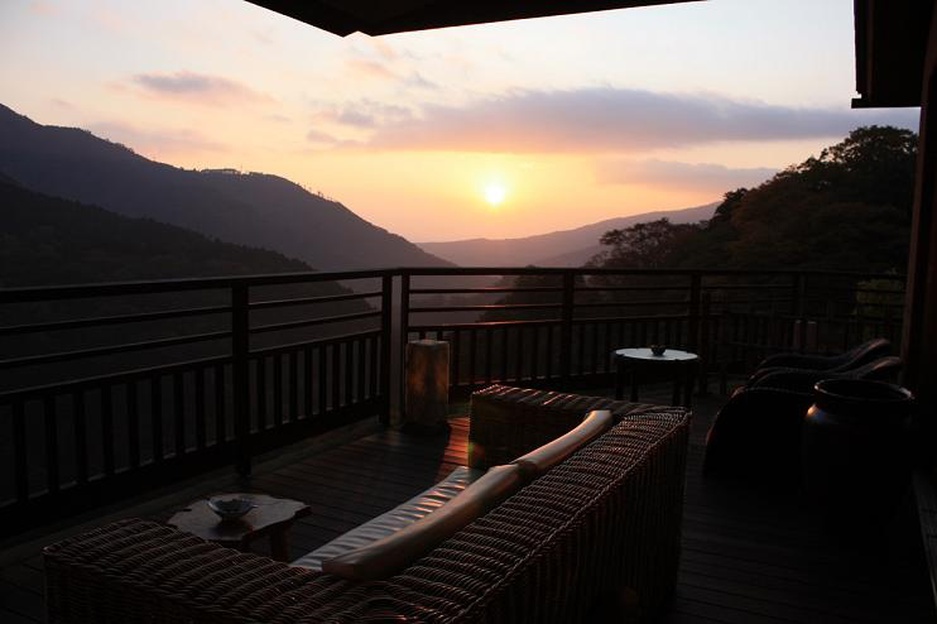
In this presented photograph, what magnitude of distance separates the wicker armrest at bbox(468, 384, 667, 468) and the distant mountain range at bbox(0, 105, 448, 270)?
2121 inches

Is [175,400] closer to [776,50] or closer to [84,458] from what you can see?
[84,458]

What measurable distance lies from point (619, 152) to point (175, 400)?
45.1 ft

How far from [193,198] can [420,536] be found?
67127 mm

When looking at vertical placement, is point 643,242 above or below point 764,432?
above

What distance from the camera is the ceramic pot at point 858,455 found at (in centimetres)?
296

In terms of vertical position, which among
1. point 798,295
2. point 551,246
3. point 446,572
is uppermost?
point 551,246

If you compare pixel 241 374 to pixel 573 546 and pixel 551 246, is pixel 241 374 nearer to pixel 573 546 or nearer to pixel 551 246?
pixel 573 546

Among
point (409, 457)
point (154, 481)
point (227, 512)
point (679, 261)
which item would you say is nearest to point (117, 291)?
point (154, 481)

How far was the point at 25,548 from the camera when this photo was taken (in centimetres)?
295

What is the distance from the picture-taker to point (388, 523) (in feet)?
7.82

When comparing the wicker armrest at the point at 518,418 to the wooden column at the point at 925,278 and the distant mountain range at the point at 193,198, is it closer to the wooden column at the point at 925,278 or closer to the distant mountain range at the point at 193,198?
the wooden column at the point at 925,278

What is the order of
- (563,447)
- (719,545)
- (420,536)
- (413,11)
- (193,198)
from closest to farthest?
(420,536), (563,447), (719,545), (413,11), (193,198)

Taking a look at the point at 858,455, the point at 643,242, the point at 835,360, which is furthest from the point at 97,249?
the point at 858,455

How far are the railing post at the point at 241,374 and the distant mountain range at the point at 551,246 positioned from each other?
7934mm
